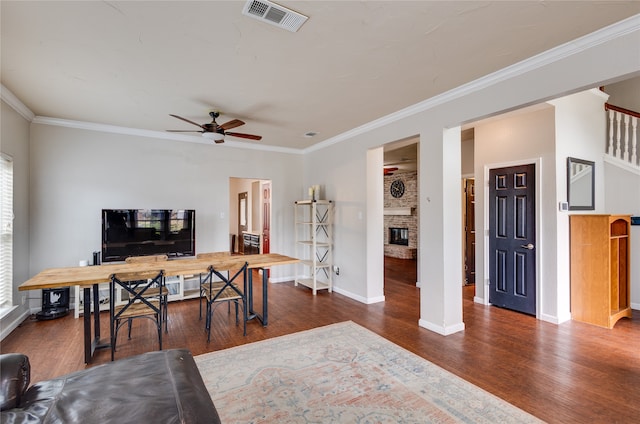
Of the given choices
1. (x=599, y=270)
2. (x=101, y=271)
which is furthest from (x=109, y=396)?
(x=599, y=270)

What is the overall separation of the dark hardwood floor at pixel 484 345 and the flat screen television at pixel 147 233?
2.90 feet

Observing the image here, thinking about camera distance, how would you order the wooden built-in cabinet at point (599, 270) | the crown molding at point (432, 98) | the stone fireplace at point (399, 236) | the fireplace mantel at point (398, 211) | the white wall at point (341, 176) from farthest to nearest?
the stone fireplace at point (399, 236) < the fireplace mantel at point (398, 211) < the wooden built-in cabinet at point (599, 270) < the white wall at point (341, 176) < the crown molding at point (432, 98)

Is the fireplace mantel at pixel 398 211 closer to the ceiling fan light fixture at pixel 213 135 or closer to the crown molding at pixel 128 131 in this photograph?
the crown molding at pixel 128 131

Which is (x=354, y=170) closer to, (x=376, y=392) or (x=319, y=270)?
(x=319, y=270)

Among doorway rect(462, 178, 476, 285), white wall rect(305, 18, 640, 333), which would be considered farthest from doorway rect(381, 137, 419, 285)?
white wall rect(305, 18, 640, 333)

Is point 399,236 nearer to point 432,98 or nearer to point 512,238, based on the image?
point 512,238

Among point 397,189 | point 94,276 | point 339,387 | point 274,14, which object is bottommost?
point 339,387

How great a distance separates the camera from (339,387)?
7.82ft

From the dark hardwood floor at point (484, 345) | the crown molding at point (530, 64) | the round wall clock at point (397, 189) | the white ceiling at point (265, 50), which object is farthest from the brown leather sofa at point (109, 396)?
the round wall clock at point (397, 189)

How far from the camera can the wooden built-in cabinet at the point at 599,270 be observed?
3.59 meters

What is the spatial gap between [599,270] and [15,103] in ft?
23.4

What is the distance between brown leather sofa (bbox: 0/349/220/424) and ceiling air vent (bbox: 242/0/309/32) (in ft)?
7.23

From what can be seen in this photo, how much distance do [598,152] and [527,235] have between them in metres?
1.72

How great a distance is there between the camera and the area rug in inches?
80.5
